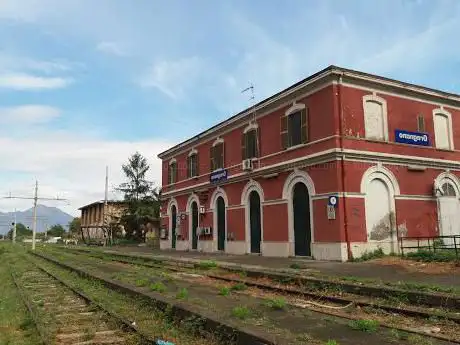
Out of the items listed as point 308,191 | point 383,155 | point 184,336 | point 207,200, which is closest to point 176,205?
point 207,200

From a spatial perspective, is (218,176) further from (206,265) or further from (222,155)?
(206,265)

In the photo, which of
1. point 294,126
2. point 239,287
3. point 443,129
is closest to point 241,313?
point 239,287

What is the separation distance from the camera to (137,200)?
179ft

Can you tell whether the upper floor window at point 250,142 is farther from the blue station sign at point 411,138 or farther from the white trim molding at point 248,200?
the blue station sign at point 411,138

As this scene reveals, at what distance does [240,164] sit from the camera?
2669cm

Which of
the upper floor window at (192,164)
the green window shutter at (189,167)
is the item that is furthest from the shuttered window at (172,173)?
the upper floor window at (192,164)

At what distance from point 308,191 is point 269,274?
7549 millimetres

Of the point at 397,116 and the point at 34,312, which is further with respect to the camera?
the point at 397,116

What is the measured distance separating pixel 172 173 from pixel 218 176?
9.43 meters

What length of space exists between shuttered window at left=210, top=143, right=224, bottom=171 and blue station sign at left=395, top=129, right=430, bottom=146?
1143 centimetres

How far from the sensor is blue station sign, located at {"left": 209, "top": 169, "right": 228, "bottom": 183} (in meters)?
28.3

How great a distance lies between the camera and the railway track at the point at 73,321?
7.16 metres

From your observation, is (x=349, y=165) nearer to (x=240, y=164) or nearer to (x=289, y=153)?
(x=289, y=153)

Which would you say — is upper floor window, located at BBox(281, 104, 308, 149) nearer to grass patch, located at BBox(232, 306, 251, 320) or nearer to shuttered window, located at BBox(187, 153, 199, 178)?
shuttered window, located at BBox(187, 153, 199, 178)
